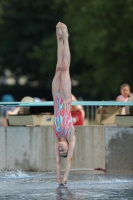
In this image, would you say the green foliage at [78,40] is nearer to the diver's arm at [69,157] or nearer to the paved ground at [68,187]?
the paved ground at [68,187]

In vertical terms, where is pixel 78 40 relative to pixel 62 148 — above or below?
above

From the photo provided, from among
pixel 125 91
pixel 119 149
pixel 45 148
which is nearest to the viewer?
pixel 119 149

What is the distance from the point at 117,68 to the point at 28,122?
37.2 m

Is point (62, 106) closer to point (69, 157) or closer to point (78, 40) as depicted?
point (69, 157)

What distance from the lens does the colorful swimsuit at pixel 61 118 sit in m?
14.7

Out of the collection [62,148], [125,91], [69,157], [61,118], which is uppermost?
[125,91]

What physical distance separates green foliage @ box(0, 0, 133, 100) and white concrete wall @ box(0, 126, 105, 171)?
29.5 m

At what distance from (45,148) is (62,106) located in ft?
9.62

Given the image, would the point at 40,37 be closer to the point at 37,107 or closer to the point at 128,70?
the point at 128,70

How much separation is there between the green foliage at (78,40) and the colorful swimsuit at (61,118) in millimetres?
32130

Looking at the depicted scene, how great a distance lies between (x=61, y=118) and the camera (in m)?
14.8

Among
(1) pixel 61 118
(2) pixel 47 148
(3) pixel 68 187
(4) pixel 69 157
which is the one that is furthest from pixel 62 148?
(2) pixel 47 148

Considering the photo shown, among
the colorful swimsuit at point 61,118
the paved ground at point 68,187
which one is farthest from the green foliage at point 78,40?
the colorful swimsuit at point 61,118

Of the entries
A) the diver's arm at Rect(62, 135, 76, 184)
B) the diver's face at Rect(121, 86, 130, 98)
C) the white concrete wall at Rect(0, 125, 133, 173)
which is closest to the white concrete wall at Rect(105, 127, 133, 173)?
the white concrete wall at Rect(0, 125, 133, 173)
